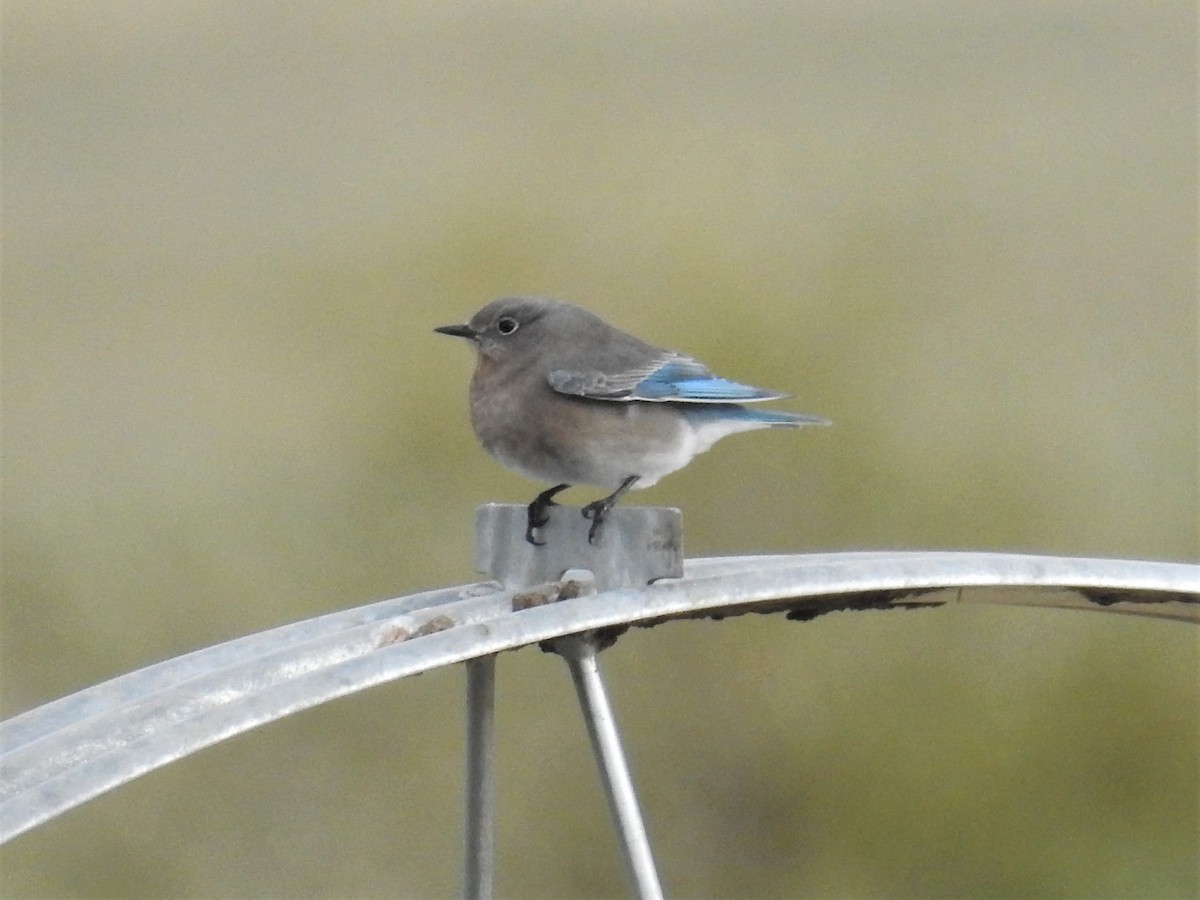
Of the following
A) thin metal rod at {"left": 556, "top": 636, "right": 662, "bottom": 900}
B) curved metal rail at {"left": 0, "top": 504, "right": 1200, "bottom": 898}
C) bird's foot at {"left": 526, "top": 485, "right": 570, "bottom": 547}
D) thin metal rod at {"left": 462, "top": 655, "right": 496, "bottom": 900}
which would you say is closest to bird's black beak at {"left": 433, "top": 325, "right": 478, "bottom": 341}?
bird's foot at {"left": 526, "top": 485, "right": 570, "bottom": 547}

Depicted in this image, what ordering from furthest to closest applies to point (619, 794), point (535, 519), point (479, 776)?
point (535, 519)
point (479, 776)
point (619, 794)

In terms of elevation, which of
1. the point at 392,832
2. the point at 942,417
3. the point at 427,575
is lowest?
the point at 392,832

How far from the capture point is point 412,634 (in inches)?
70.2

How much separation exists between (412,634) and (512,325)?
58.5 inches

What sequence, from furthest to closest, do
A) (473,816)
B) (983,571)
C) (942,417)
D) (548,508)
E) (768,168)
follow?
(768,168)
(942,417)
(548,508)
(473,816)
(983,571)

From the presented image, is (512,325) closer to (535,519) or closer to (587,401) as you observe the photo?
(587,401)

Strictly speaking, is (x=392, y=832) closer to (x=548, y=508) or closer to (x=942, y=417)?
(x=942, y=417)

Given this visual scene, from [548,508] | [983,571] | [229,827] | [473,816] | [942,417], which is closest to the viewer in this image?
[983,571]

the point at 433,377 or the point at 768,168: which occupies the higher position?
the point at 768,168

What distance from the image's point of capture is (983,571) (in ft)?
5.82

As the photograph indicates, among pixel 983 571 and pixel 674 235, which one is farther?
pixel 674 235

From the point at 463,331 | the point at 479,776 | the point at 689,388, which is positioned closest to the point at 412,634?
the point at 479,776

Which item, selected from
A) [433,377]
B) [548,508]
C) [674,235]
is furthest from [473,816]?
[674,235]

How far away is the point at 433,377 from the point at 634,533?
305 cm
